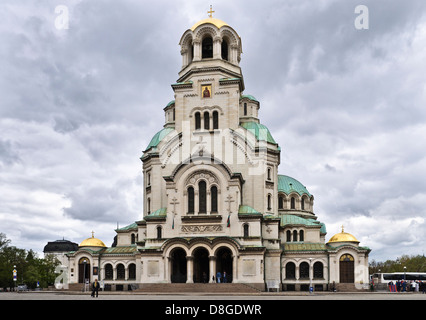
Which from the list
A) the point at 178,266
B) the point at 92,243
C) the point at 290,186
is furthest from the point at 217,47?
the point at 92,243

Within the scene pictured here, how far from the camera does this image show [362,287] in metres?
55.6

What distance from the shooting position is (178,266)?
57594 millimetres

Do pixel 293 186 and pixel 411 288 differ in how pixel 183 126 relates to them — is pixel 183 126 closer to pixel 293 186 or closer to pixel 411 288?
pixel 293 186

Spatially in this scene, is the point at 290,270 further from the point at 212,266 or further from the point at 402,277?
the point at 402,277

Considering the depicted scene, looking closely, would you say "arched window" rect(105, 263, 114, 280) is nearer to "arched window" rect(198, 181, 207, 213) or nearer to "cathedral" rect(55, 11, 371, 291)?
"cathedral" rect(55, 11, 371, 291)

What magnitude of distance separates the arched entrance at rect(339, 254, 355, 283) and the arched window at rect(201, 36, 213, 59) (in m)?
28.7

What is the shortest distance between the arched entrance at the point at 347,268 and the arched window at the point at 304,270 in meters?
3.64

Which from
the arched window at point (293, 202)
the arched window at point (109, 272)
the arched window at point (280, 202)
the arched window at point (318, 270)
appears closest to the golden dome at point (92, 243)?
the arched window at point (109, 272)

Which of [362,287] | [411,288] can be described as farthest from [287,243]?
[411,288]

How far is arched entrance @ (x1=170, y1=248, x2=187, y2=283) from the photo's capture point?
56594 mm

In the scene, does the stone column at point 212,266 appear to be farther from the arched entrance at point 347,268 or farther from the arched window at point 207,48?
the arched window at point 207,48

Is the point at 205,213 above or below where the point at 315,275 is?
above
